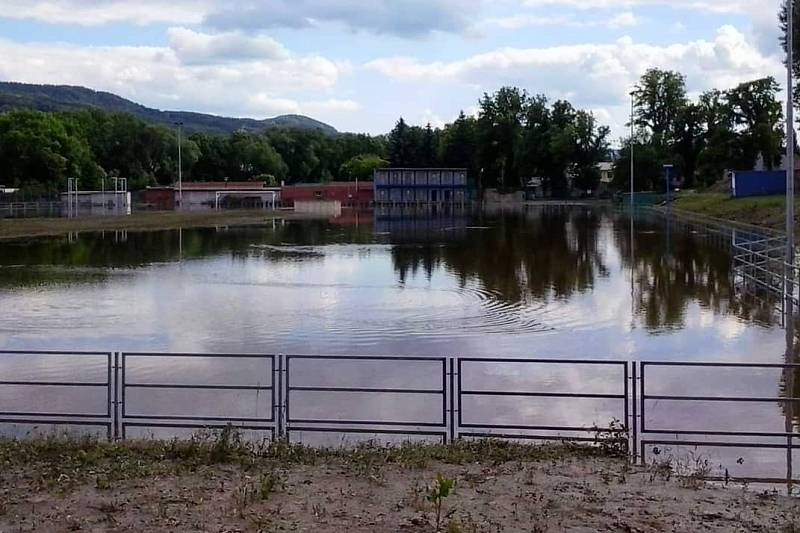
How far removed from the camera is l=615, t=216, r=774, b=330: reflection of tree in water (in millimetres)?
24828

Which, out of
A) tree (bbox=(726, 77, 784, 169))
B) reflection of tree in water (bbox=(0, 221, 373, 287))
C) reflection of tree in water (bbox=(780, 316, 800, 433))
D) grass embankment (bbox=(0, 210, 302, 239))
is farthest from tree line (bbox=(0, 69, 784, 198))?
reflection of tree in water (bbox=(780, 316, 800, 433))

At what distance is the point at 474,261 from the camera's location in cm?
4091

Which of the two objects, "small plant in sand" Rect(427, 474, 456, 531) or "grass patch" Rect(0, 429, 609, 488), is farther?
"grass patch" Rect(0, 429, 609, 488)

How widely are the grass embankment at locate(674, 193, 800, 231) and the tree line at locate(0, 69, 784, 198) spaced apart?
49.2 ft

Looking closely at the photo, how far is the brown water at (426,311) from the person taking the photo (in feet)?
54.0

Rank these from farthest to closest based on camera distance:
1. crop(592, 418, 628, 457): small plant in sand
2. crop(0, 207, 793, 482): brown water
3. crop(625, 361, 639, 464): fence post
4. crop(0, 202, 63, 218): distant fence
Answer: crop(0, 202, 63, 218): distant fence < crop(0, 207, 793, 482): brown water < crop(625, 361, 639, 464): fence post < crop(592, 418, 628, 457): small plant in sand

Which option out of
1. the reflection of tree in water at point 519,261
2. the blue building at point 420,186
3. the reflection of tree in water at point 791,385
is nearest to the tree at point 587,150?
the blue building at point 420,186

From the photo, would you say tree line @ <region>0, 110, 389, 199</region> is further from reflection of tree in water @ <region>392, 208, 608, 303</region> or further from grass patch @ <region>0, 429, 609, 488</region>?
grass patch @ <region>0, 429, 609, 488</region>

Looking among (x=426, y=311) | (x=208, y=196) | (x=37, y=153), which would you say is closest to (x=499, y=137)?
(x=208, y=196)

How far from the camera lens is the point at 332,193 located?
469 ft

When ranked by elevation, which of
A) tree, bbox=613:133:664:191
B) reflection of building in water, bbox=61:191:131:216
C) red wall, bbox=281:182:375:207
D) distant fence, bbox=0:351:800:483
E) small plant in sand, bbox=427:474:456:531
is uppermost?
tree, bbox=613:133:664:191

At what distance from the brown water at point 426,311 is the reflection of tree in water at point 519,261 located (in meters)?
0.14

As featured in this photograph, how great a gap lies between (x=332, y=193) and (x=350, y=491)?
13457 cm

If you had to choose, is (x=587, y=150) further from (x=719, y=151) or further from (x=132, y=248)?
(x=132, y=248)
